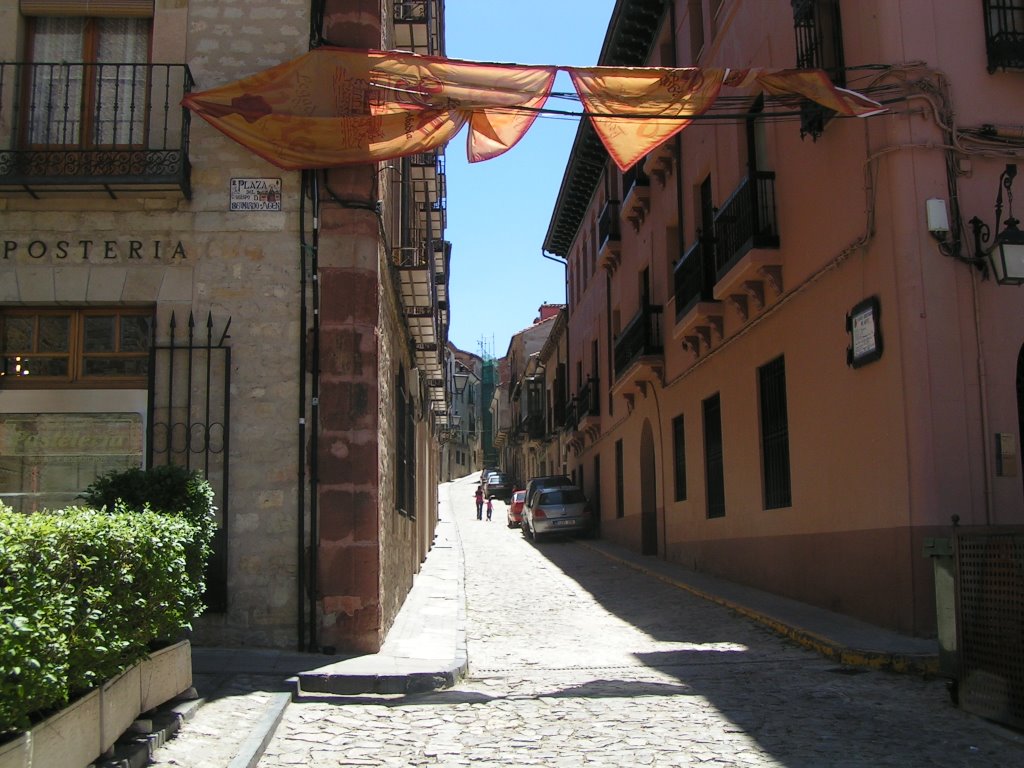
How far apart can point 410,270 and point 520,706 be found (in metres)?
6.47

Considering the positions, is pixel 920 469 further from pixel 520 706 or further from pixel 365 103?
pixel 365 103

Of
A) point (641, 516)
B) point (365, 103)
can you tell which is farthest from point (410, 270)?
point (641, 516)

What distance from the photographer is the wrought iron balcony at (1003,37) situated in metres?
9.80

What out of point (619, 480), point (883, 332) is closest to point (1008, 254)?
point (883, 332)

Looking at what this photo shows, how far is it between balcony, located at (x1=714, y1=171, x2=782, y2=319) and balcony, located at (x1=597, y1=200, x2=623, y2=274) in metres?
10.3

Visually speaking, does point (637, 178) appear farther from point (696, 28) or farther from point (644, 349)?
point (696, 28)

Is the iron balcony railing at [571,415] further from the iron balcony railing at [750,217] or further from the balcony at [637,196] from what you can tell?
the iron balcony railing at [750,217]

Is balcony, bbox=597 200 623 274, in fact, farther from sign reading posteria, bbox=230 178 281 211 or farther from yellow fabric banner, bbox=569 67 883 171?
sign reading posteria, bbox=230 178 281 211

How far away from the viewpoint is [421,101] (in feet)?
30.5

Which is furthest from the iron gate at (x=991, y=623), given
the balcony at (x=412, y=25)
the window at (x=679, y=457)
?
the window at (x=679, y=457)

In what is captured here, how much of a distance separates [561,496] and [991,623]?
2080 cm

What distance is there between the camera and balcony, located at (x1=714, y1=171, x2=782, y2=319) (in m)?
12.6

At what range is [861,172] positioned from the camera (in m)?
10.2

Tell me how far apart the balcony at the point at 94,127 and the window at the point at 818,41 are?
6.32 metres
